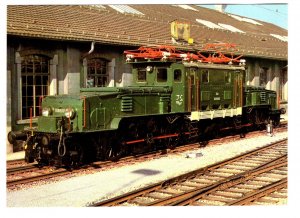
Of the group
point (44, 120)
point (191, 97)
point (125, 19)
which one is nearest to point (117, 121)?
point (44, 120)

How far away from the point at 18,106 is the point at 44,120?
3355mm

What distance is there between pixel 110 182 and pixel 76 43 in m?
7.78

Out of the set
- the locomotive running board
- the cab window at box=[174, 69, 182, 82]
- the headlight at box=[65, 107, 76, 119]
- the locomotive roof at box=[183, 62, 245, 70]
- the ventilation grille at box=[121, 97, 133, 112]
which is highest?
the locomotive roof at box=[183, 62, 245, 70]

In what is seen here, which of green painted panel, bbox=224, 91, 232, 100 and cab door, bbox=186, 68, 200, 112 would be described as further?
green painted panel, bbox=224, 91, 232, 100

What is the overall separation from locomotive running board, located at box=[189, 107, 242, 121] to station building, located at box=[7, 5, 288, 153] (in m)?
4.52

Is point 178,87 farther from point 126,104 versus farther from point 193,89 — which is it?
point 126,104

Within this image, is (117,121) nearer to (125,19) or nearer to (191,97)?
(191,97)

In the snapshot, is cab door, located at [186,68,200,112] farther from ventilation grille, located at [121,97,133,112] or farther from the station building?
the station building

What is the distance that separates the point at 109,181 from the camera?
11539 mm

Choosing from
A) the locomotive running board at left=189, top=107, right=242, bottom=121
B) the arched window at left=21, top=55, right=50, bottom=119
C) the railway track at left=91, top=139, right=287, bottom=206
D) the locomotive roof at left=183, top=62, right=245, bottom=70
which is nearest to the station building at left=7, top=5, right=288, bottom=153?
the arched window at left=21, top=55, right=50, bottom=119

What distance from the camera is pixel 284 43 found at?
30016 mm

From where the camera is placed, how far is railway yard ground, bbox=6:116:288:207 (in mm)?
9938

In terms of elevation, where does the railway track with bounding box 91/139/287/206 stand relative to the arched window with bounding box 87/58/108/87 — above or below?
below

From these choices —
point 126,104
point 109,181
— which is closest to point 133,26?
point 126,104
